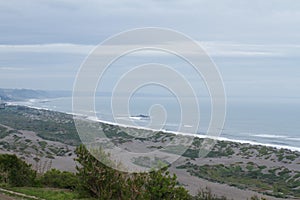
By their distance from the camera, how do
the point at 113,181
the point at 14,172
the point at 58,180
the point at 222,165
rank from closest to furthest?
1. the point at 113,181
2. the point at 14,172
3. the point at 58,180
4. the point at 222,165

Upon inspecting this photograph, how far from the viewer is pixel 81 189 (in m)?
13.9

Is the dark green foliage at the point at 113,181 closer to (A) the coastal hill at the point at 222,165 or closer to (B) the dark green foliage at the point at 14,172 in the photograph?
(B) the dark green foliage at the point at 14,172

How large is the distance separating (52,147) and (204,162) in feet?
46.3

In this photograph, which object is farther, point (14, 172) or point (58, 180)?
point (58, 180)

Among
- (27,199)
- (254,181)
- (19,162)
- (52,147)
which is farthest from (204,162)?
(27,199)

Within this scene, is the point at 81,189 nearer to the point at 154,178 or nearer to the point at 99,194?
the point at 99,194

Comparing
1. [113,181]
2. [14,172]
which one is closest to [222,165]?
[14,172]

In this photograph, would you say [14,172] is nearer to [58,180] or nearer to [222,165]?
[58,180]

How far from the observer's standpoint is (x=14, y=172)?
651 inches

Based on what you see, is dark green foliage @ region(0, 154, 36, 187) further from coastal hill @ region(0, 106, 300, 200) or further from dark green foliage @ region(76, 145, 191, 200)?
coastal hill @ region(0, 106, 300, 200)

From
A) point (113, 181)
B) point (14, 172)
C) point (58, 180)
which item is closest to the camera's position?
point (113, 181)

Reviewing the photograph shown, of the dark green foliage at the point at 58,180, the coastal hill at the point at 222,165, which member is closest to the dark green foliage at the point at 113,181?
the dark green foliage at the point at 58,180

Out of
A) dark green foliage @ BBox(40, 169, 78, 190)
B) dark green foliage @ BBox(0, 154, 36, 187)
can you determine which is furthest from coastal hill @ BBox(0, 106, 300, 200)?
dark green foliage @ BBox(0, 154, 36, 187)

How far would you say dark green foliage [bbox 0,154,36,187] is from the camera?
1625 cm
